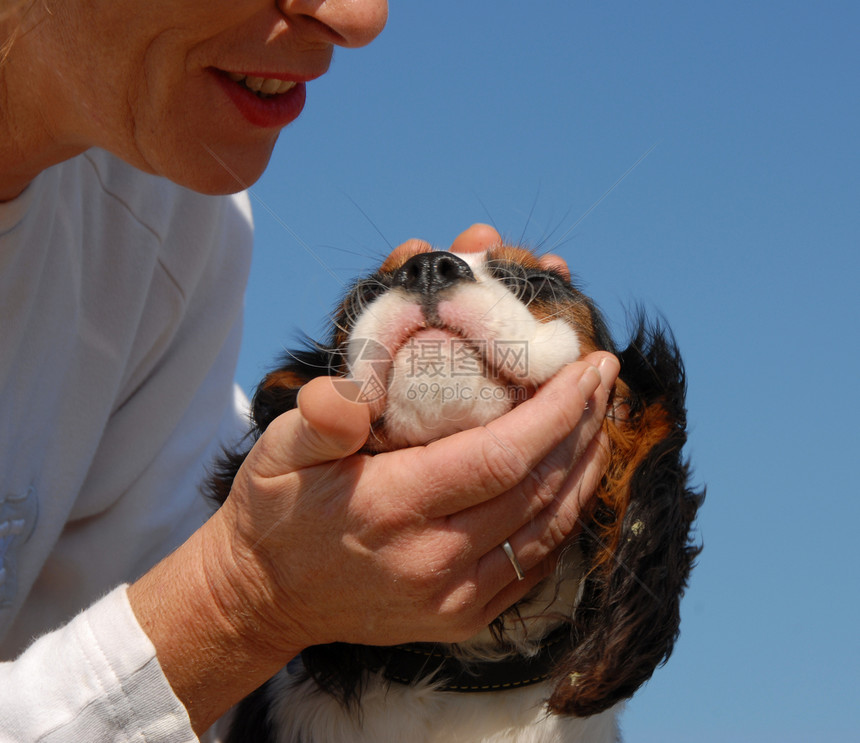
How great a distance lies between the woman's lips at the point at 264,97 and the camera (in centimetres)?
196

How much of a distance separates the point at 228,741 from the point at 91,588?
66 centimetres

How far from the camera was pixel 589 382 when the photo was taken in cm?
175

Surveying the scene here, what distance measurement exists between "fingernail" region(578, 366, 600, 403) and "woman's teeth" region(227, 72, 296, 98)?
93 centimetres

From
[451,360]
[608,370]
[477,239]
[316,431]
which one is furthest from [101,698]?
[477,239]

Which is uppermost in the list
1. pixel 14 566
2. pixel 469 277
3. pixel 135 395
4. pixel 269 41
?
pixel 269 41

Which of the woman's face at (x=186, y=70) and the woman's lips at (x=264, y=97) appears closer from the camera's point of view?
the woman's face at (x=186, y=70)

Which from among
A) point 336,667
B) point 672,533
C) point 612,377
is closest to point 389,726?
point 336,667

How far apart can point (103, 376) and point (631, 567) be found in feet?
5.15

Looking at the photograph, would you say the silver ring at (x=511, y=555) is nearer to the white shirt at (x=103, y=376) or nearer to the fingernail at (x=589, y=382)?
the fingernail at (x=589, y=382)

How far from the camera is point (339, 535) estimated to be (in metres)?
1.67

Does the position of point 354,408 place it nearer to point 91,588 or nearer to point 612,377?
point 612,377

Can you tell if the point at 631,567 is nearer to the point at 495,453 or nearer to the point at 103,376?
the point at 495,453
